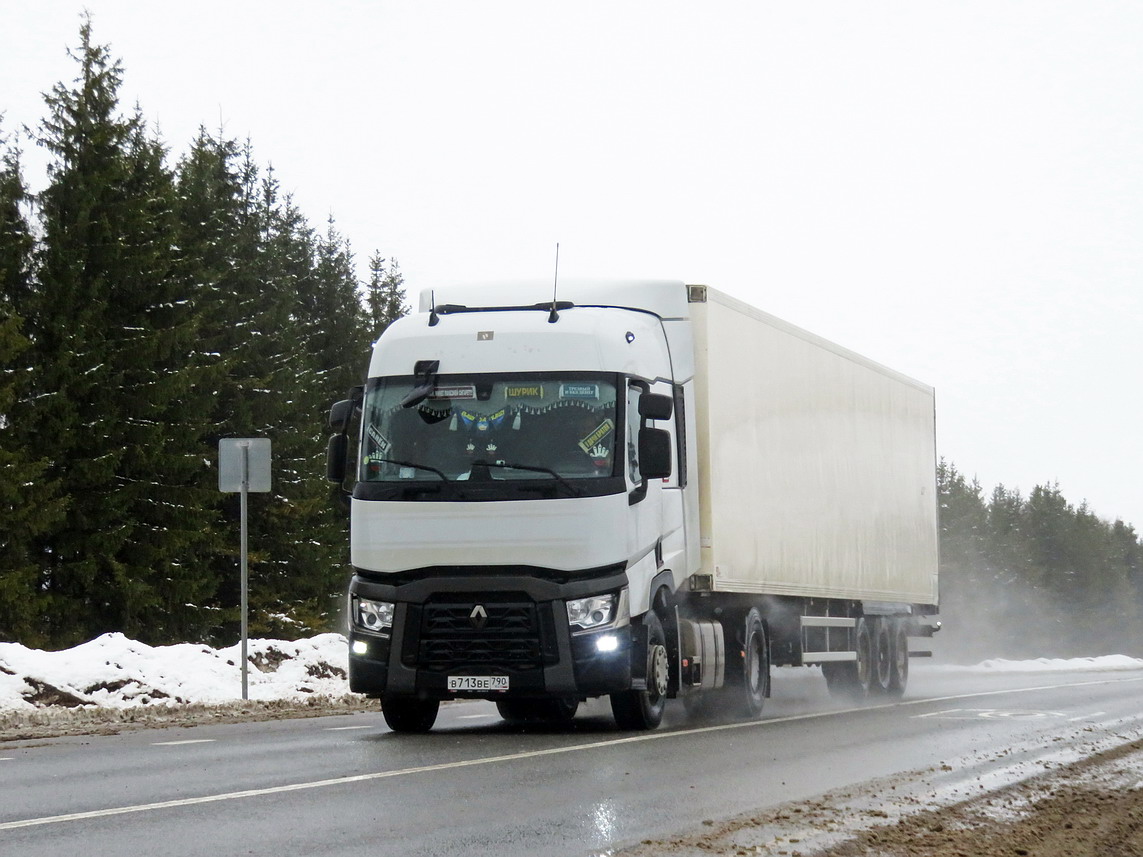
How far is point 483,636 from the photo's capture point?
13.7 metres

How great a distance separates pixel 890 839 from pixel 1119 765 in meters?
5.19

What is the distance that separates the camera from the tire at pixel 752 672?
17.5 m

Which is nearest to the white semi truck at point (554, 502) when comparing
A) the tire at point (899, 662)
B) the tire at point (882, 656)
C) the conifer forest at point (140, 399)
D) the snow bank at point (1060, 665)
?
the tire at point (882, 656)

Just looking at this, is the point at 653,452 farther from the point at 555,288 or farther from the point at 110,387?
the point at 110,387

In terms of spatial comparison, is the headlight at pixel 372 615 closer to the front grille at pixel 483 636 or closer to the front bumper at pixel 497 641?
the front bumper at pixel 497 641

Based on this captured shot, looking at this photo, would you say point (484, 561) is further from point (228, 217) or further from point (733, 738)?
point (228, 217)

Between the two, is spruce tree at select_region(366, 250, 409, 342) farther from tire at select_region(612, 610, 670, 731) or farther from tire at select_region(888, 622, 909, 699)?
tire at select_region(612, 610, 670, 731)

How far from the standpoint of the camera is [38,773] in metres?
10.9

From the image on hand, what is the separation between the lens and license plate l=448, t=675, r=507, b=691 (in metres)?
13.6

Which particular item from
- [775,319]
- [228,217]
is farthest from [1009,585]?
[775,319]

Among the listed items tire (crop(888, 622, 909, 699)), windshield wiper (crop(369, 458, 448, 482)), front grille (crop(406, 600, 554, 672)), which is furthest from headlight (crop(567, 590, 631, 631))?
tire (crop(888, 622, 909, 699))

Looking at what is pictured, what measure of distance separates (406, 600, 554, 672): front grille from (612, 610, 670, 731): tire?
107 centimetres

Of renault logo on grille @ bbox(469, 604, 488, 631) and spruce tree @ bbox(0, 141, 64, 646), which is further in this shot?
spruce tree @ bbox(0, 141, 64, 646)

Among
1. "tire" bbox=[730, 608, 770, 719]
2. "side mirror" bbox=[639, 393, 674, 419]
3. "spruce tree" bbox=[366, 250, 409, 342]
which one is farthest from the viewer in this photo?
"spruce tree" bbox=[366, 250, 409, 342]
